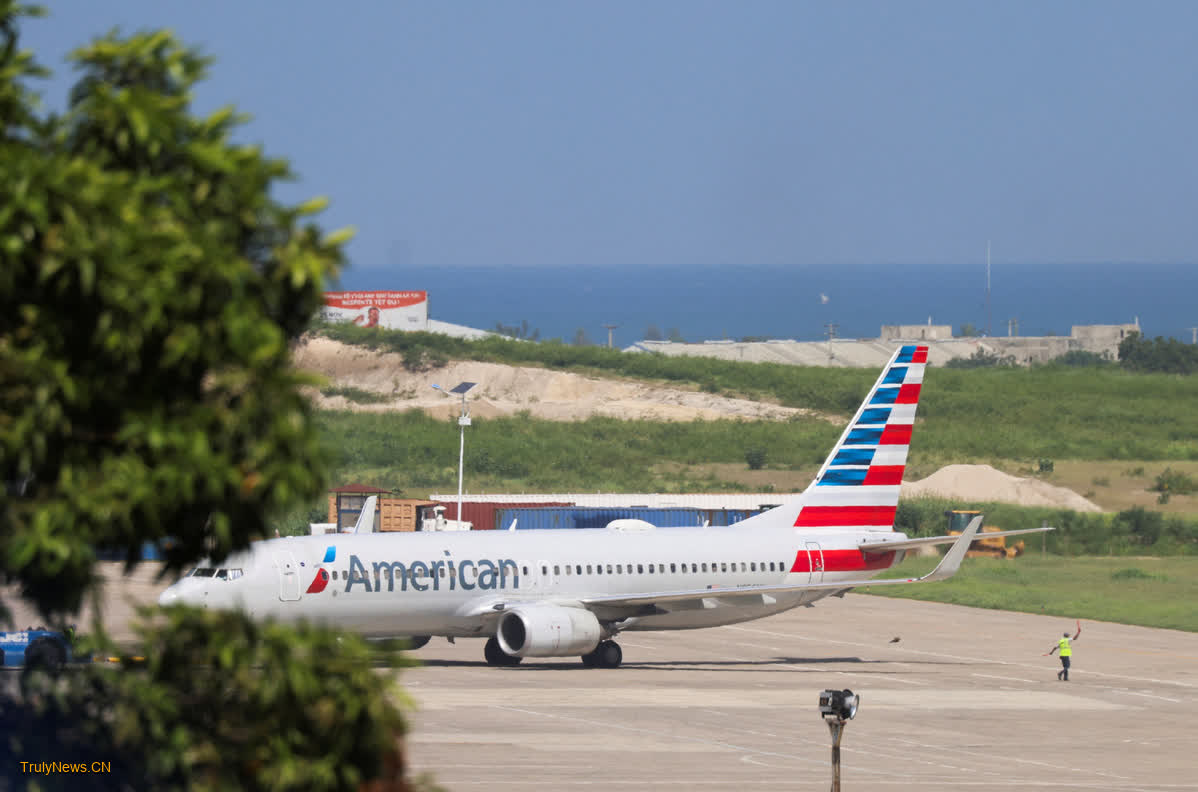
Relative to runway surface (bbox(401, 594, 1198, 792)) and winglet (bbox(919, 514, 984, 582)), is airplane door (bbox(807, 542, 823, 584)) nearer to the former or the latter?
runway surface (bbox(401, 594, 1198, 792))

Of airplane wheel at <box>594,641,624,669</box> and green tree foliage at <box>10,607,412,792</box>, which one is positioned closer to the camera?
green tree foliage at <box>10,607,412,792</box>

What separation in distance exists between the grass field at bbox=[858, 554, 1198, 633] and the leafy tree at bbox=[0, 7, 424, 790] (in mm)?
56373

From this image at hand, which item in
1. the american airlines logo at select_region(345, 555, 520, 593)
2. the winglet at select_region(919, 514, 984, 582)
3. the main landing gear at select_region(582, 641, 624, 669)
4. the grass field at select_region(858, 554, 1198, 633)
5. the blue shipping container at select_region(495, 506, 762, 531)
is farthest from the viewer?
the blue shipping container at select_region(495, 506, 762, 531)

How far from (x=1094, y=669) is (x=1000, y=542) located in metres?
36.8

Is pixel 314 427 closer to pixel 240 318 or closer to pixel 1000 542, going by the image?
pixel 240 318

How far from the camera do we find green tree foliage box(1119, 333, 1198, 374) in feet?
613

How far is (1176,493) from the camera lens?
11506 cm

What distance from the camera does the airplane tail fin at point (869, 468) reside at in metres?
54.0

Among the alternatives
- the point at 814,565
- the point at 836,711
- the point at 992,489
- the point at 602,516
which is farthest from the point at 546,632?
the point at 992,489

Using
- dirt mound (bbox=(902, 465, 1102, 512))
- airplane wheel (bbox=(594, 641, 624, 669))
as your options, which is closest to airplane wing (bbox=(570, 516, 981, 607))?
airplane wheel (bbox=(594, 641, 624, 669))

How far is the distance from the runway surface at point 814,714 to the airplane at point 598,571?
4.21 feet

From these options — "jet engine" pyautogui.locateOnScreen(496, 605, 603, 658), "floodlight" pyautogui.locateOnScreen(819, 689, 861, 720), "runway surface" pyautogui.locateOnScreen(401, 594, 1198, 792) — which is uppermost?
"floodlight" pyautogui.locateOnScreen(819, 689, 861, 720)

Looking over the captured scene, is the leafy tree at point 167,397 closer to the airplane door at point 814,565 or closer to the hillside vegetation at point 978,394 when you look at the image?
the airplane door at point 814,565

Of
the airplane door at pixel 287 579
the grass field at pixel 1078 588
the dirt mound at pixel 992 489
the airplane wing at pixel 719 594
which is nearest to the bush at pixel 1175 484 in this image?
the dirt mound at pixel 992 489
